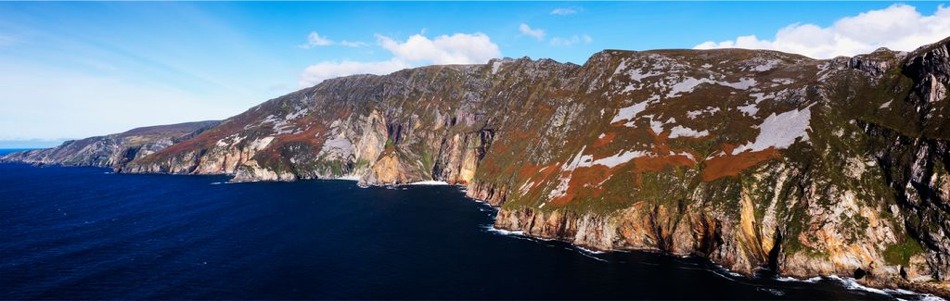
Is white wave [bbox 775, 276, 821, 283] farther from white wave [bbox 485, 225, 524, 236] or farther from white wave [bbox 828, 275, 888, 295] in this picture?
white wave [bbox 485, 225, 524, 236]

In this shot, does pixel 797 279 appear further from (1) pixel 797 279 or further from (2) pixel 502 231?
(2) pixel 502 231

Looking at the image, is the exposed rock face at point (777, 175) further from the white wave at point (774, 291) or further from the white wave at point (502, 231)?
the white wave at point (774, 291)

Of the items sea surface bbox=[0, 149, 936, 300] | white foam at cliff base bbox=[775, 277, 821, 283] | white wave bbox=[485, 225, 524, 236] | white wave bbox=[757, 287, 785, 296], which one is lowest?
sea surface bbox=[0, 149, 936, 300]

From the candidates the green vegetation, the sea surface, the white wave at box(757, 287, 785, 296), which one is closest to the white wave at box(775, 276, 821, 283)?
the sea surface

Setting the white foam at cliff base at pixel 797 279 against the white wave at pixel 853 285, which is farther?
the white foam at cliff base at pixel 797 279

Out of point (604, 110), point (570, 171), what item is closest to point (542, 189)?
point (570, 171)

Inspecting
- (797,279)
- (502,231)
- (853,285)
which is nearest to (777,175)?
(797,279)

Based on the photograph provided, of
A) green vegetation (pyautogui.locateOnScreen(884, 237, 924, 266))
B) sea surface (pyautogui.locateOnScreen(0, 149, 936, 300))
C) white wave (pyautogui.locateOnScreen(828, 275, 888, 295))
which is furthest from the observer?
green vegetation (pyautogui.locateOnScreen(884, 237, 924, 266))

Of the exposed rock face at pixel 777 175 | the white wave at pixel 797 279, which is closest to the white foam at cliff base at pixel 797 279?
the white wave at pixel 797 279

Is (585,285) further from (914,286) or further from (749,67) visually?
(749,67)
